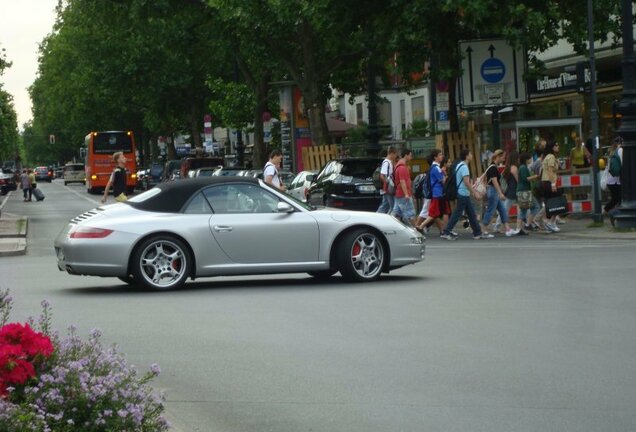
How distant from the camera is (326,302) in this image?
47.5ft

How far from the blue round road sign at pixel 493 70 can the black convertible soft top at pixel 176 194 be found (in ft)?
52.8

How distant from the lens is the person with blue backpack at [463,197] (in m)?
25.3

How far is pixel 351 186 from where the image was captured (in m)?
30.6

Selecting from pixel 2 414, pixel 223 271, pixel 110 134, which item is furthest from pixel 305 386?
pixel 110 134

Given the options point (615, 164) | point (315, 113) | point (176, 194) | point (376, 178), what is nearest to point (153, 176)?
point (315, 113)

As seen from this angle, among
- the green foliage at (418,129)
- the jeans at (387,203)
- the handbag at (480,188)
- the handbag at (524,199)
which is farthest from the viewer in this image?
the green foliage at (418,129)

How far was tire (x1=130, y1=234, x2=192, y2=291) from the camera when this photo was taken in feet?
51.8

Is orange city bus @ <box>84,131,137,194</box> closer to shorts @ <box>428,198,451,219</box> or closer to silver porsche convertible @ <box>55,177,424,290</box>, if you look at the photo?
shorts @ <box>428,198,451,219</box>

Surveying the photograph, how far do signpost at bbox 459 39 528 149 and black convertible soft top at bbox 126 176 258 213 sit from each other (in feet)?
52.1

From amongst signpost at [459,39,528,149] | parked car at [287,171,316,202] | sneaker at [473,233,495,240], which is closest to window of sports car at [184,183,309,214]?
sneaker at [473,233,495,240]

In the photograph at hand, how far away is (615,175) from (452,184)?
5427 millimetres

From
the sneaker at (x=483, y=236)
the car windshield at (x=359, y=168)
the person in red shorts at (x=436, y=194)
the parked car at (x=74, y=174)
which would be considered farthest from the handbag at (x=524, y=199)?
the parked car at (x=74, y=174)

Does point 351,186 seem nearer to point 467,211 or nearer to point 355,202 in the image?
point 355,202

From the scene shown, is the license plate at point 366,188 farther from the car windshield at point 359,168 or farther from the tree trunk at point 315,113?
the tree trunk at point 315,113
